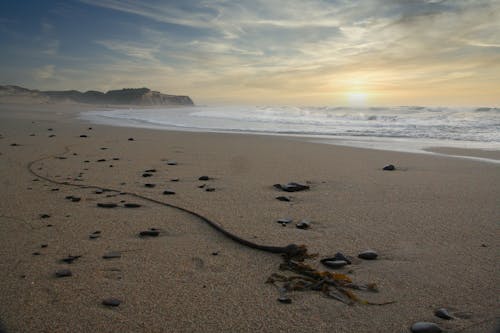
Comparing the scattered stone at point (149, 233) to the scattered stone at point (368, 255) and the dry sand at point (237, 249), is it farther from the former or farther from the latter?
the scattered stone at point (368, 255)

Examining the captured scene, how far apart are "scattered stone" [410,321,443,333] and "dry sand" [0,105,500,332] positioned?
52 millimetres

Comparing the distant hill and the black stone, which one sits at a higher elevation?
the distant hill

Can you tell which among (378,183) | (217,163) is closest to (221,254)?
(378,183)

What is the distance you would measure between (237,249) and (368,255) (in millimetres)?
931

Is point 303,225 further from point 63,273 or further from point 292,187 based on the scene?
point 63,273

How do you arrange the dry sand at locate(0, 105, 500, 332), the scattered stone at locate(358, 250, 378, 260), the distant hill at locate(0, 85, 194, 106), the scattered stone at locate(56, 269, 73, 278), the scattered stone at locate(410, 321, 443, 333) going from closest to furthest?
1. the scattered stone at locate(410, 321, 443, 333)
2. the dry sand at locate(0, 105, 500, 332)
3. the scattered stone at locate(56, 269, 73, 278)
4. the scattered stone at locate(358, 250, 378, 260)
5. the distant hill at locate(0, 85, 194, 106)

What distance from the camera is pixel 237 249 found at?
2807 mm

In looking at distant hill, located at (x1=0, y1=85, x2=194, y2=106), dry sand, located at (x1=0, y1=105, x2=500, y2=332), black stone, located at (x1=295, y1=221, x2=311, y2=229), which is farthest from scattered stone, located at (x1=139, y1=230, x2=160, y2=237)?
distant hill, located at (x1=0, y1=85, x2=194, y2=106)

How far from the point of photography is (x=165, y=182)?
4910 mm

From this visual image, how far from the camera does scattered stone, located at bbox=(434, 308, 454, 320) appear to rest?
1934 mm

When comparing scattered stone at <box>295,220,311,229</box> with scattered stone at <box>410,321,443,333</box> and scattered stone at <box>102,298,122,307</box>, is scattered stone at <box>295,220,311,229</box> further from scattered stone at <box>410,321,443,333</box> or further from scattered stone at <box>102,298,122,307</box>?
scattered stone at <box>102,298,122,307</box>

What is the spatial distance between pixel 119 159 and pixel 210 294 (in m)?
5.04

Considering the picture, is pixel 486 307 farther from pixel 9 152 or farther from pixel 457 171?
pixel 9 152

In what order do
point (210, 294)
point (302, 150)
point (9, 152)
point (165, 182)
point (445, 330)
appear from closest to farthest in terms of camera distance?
point (445, 330) < point (210, 294) < point (165, 182) < point (9, 152) < point (302, 150)
